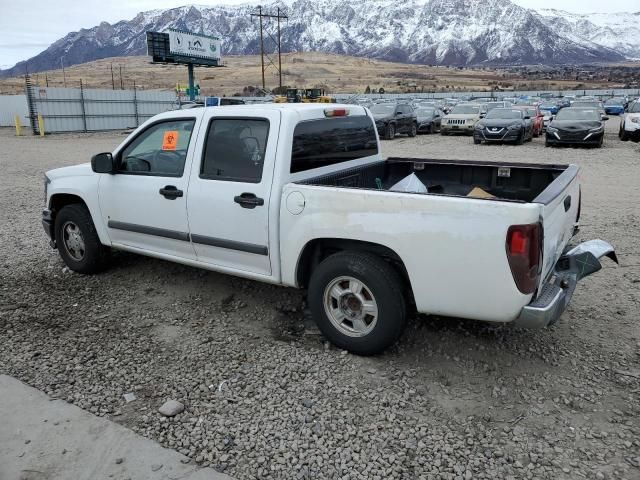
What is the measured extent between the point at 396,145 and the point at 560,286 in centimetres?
1874

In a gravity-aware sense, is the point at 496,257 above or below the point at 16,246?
above

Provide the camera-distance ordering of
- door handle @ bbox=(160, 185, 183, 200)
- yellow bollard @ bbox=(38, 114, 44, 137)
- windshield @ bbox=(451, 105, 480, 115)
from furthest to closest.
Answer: yellow bollard @ bbox=(38, 114, 44, 137) < windshield @ bbox=(451, 105, 480, 115) < door handle @ bbox=(160, 185, 183, 200)

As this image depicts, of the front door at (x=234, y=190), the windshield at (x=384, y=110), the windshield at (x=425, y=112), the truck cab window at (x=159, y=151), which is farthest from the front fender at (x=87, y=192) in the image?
the windshield at (x=425, y=112)

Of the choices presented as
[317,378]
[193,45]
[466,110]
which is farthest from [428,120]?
[317,378]

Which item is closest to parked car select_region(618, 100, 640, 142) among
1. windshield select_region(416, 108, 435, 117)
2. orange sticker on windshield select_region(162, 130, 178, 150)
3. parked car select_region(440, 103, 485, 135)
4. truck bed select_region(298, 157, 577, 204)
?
parked car select_region(440, 103, 485, 135)

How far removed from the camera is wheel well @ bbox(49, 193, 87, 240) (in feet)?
18.9

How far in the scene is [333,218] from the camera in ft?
12.7

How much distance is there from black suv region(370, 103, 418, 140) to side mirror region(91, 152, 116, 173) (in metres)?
19.5

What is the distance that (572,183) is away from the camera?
14.6ft

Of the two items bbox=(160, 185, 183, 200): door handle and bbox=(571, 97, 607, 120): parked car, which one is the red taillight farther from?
bbox=(571, 97, 607, 120): parked car

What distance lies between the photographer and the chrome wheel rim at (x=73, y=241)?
224 inches

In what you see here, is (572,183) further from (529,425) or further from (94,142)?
(94,142)

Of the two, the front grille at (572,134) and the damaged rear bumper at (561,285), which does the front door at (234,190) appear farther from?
the front grille at (572,134)

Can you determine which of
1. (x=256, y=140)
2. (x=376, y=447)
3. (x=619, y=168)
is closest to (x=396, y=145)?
(x=619, y=168)
